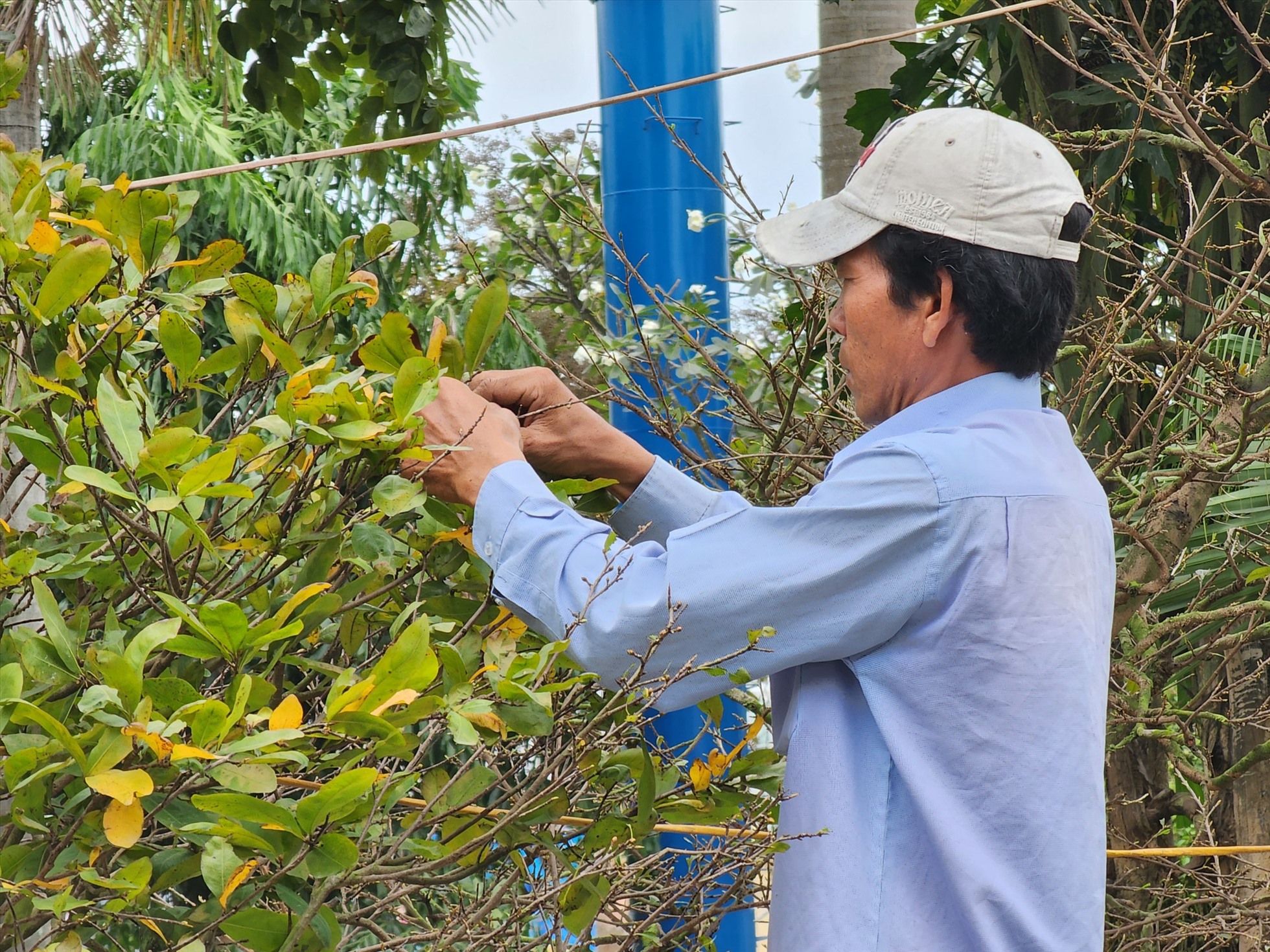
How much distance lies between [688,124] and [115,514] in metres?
2.55

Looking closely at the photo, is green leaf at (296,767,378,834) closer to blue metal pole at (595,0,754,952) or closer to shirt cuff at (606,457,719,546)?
shirt cuff at (606,457,719,546)

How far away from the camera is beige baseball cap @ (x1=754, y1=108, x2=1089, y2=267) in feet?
5.01

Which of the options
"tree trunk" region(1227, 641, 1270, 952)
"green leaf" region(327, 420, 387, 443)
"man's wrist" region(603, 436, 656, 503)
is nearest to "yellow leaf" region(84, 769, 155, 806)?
"green leaf" region(327, 420, 387, 443)

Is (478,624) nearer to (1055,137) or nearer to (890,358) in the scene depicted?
(890,358)

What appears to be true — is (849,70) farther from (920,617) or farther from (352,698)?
(352,698)

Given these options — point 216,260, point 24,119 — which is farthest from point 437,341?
point 24,119

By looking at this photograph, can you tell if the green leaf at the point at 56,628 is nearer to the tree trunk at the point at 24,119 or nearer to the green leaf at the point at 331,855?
the green leaf at the point at 331,855

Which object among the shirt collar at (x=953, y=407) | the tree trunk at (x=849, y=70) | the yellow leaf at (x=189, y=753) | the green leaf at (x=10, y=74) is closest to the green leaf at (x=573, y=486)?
the shirt collar at (x=953, y=407)

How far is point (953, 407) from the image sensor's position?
1.55m

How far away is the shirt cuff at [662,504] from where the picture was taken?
179 cm

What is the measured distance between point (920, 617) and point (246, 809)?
68 cm

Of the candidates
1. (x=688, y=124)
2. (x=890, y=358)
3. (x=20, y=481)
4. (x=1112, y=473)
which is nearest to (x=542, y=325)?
(x=688, y=124)

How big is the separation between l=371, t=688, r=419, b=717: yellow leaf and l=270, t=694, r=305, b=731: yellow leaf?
0.06 metres

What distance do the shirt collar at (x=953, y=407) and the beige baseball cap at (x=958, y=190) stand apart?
147 millimetres
